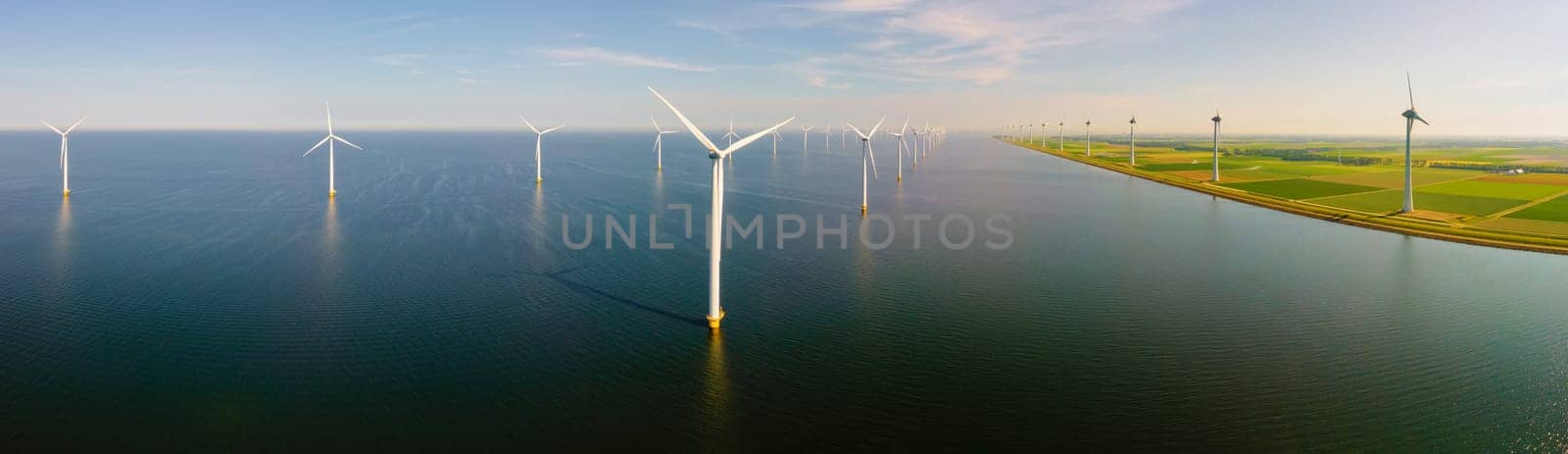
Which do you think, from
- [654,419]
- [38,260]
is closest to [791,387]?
[654,419]

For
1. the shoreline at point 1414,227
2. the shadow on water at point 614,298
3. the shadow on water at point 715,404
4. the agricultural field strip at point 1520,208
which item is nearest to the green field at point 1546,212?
the agricultural field strip at point 1520,208

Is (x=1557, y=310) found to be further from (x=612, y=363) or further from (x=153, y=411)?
(x=153, y=411)

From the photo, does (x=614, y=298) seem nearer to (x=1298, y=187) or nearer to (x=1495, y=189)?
(x=1298, y=187)

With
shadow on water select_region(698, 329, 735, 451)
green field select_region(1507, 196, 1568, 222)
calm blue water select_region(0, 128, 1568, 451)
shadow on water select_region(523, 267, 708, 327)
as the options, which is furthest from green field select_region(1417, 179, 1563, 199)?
shadow on water select_region(698, 329, 735, 451)

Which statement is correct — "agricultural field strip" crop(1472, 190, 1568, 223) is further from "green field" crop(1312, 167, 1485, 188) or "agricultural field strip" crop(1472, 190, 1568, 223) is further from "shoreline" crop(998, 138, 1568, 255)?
"green field" crop(1312, 167, 1485, 188)

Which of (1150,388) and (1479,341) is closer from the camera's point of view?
(1150,388)

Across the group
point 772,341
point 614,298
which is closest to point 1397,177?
point 772,341
